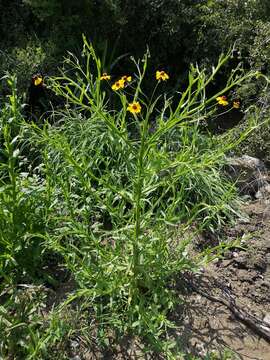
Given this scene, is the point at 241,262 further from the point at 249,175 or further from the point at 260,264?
the point at 249,175

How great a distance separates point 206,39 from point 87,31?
0.97 m

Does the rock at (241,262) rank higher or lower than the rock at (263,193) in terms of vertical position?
lower

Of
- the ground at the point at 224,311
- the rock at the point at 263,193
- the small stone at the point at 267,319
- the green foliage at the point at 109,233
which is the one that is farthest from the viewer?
the rock at the point at 263,193

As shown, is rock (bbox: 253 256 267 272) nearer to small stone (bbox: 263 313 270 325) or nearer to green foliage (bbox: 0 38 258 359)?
small stone (bbox: 263 313 270 325)

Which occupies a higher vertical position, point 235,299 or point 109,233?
point 109,233

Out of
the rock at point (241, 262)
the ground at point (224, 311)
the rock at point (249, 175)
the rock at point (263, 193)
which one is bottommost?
the ground at point (224, 311)

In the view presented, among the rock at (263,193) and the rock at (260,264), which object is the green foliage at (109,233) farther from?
the rock at (263,193)

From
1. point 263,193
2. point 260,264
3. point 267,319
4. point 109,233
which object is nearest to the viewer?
point 109,233

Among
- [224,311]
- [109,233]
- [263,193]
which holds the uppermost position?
[109,233]

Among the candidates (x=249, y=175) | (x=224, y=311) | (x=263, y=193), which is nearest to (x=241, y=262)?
(x=224, y=311)

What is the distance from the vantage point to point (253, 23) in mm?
3967

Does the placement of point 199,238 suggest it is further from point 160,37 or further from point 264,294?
point 160,37

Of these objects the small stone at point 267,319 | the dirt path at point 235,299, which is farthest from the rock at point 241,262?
the small stone at point 267,319

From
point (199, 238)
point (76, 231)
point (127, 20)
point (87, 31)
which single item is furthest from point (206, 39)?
point (76, 231)
